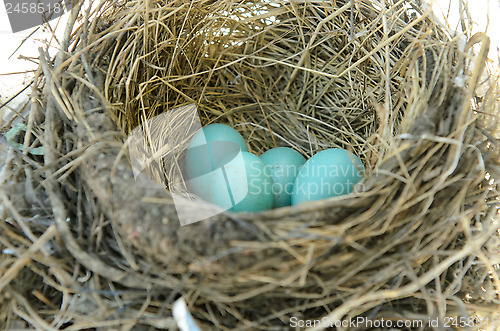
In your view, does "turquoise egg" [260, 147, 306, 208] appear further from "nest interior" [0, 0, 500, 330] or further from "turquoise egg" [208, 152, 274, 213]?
"nest interior" [0, 0, 500, 330]

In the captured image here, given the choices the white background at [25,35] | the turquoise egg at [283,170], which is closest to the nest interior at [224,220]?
the turquoise egg at [283,170]

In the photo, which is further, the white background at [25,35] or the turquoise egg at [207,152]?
the white background at [25,35]

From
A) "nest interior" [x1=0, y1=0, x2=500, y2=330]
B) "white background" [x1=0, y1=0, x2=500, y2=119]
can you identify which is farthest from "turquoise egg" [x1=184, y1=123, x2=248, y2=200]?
"white background" [x1=0, y1=0, x2=500, y2=119]

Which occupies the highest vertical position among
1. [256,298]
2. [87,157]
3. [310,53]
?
[310,53]

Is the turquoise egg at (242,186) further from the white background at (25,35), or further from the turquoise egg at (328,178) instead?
the white background at (25,35)

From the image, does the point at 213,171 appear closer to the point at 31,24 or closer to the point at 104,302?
the point at 104,302

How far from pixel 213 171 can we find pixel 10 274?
16.1 inches

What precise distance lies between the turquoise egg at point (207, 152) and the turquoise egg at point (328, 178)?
0.17 metres

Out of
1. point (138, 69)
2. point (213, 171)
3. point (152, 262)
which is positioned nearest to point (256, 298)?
point (152, 262)

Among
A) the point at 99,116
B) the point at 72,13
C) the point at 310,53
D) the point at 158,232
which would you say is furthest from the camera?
the point at 310,53

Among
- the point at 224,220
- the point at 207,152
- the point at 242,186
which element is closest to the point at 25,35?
the point at 207,152

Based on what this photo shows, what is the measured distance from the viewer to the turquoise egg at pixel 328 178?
2.65 ft

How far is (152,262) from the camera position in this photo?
0.61 metres

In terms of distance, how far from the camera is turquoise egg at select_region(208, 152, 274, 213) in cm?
82
